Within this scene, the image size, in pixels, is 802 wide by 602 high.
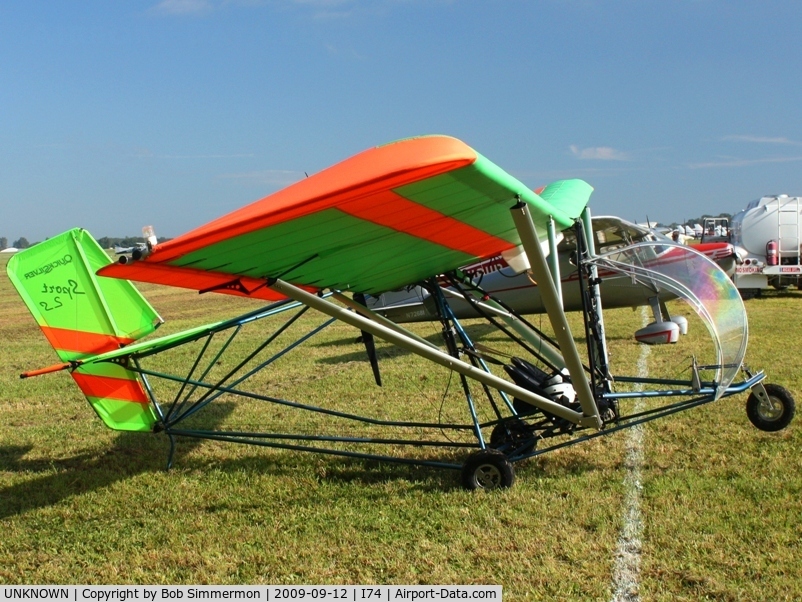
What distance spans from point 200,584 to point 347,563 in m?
0.78

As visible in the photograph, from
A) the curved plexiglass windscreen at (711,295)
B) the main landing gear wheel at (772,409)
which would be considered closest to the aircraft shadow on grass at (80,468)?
the curved plexiglass windscreen at (711,295)

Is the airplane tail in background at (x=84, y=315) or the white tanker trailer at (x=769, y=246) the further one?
the white tanker trailer at (x=769, y=246)

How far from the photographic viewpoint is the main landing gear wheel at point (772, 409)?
5289 mm

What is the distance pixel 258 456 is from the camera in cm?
591

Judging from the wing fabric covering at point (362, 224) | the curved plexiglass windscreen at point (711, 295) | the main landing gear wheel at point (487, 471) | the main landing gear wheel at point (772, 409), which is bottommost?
the main landing gear wheel at point (772, 409)

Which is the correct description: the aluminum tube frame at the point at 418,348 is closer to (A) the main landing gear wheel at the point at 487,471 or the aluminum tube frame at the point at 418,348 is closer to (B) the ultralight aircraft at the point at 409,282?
(B) the ultralight aircraft at the point at 409,282

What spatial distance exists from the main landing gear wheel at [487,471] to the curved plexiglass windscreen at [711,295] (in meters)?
1.51

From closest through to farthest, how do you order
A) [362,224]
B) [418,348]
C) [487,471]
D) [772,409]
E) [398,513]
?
[362,224], [418,348], [398,513], [487,471], [772,409]

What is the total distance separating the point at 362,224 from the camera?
3.56 meters

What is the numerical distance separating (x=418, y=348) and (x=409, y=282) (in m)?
1.19

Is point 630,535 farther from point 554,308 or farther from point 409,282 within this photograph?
point 409,282

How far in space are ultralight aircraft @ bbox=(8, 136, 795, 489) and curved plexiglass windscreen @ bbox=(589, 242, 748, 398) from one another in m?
0.01

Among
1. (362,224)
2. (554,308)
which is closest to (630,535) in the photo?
(554,308)

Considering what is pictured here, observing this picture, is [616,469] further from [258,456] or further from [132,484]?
[132,484]
